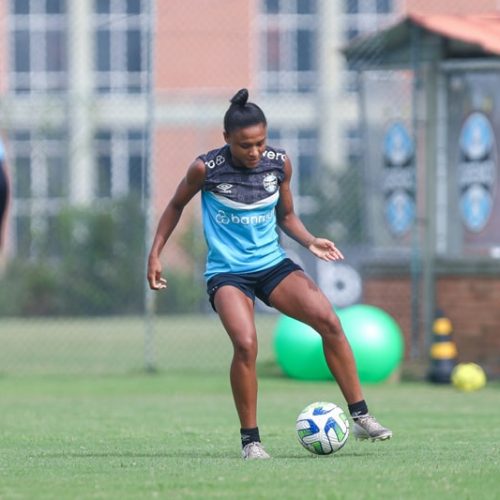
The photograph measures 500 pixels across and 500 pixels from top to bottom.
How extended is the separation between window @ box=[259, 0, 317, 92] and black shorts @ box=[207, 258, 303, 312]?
29.7 metres

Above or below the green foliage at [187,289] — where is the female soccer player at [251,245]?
above

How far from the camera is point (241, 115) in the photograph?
850cm

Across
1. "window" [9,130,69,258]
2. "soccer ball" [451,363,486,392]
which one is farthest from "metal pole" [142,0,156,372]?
"window" [9,130,69,258]

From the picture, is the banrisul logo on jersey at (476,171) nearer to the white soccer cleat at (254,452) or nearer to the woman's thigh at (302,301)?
→ the woman's thigh at (302,301)

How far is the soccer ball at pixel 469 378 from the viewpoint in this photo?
47.7 ft

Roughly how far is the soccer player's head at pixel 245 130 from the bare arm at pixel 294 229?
373 mm

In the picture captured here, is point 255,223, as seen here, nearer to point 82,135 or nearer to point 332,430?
point 332,430

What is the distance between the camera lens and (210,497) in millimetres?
6660

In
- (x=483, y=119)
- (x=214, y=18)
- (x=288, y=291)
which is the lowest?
(x=288, y=291)

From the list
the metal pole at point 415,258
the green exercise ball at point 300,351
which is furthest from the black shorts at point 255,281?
the metal pole at point 415,258

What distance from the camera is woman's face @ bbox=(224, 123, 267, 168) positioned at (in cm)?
853

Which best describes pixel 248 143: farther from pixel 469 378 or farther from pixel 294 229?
pixel 469 378

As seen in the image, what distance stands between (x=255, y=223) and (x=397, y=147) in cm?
820

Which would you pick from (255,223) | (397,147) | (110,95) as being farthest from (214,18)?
(255,223)
